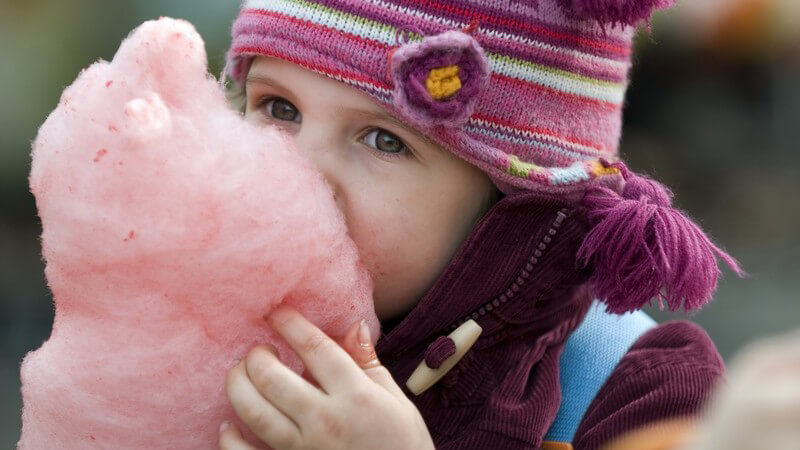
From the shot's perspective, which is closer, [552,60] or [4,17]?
[552,60]

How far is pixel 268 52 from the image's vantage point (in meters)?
1.65

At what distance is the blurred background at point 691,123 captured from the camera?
18.1 feet

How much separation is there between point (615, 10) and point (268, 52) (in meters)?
0.60

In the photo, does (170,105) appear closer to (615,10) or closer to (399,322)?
(399,322)

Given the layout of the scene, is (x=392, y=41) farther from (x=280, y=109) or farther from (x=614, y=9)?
(x=614, y=9)

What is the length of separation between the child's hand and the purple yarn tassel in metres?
0.47

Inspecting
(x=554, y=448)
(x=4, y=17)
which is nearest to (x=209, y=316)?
(x=554, y=448)

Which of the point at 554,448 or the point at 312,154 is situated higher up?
the point at 312,154

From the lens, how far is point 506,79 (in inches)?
63.2

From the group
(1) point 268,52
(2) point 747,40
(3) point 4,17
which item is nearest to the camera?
(1) point 268,52

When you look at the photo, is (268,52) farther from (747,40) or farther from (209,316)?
(747,40)

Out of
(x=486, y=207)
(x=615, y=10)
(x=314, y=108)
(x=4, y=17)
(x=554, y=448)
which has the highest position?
(x=615, y=10)

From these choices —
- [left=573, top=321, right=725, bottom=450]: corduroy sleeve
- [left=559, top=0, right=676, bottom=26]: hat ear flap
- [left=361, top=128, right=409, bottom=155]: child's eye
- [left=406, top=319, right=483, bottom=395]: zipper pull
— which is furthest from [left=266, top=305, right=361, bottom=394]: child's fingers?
[left=559, top=0, right=676, bottom=26]: hat ear flap

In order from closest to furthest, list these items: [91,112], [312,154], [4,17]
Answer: [91,112] → [312,154] → [4,17]
